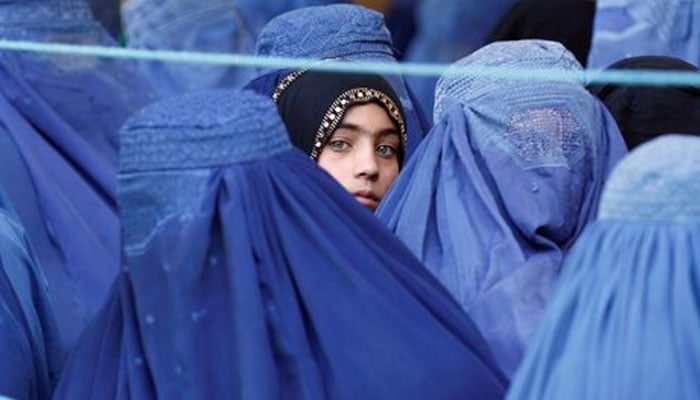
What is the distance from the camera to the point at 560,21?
433cm

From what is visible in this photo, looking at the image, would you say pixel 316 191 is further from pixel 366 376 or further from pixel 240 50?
pixel 240 50

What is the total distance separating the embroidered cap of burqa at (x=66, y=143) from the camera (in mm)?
3510

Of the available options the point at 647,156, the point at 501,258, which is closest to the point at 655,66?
the point at 501,258

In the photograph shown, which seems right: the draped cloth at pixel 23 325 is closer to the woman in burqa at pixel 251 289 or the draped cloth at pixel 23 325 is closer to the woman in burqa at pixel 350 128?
the woman in burqa at pixel 251 289

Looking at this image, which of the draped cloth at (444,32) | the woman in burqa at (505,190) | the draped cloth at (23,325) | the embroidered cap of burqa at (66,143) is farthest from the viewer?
the draped cloth at (444,32)

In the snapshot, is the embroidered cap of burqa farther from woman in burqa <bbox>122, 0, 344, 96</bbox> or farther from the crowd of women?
woman in burqa <bbox>122, 0, 344, 96</bbox>

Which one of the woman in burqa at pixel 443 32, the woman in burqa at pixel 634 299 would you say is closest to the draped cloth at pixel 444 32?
the woman in burqa at pixel 443 32

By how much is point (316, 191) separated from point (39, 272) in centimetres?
76

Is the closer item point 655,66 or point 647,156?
point 647,156

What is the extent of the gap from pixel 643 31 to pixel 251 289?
1747 millimetres

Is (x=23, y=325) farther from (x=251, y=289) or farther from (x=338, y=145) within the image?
(x=338, y=145)

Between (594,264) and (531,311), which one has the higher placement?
(594,264)

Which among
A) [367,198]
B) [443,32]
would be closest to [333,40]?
[443,32]

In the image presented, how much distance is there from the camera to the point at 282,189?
2514 millimetres
